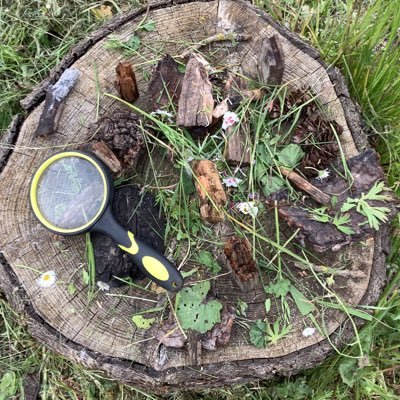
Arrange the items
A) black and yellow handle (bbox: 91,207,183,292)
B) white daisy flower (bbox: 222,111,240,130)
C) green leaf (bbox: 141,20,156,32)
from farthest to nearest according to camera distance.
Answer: green leaf (bbox: 141,20,156,32) < white daisy flower (bbox: 222,111,240,130) < black and yellow handle (bbox: 91,207,183,292)

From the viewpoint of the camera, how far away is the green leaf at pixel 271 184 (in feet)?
6.77

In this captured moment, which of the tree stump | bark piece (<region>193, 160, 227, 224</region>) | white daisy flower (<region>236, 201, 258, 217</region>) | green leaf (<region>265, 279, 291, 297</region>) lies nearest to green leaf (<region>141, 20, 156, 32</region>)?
the tree stump

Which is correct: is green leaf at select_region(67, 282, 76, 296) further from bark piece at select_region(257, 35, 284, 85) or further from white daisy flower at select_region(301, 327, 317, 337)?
bark piece at select_region(257, 35, 284, 85)

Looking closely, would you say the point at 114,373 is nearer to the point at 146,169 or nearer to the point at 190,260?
the point at 190,260

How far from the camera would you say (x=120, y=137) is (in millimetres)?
1989

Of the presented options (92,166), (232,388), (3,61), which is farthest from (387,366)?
(3,61)

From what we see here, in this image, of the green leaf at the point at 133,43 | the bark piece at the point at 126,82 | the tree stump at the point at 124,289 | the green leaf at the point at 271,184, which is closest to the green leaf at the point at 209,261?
the tree stump at the point at 124,289

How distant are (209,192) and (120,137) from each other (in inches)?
17.7

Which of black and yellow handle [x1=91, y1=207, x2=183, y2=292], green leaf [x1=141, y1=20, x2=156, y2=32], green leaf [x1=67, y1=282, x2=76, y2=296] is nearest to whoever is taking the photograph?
black and yellow handle [x1=91, y1=207, x2=183, y2=292]

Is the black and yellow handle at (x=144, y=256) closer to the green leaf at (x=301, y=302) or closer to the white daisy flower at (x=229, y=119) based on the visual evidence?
the green leaf at (x=301, y=302)

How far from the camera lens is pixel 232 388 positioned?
2307mm

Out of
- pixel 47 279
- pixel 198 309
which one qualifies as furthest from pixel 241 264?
pixel 47 279

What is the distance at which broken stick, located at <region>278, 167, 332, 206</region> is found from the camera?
2.02 metres

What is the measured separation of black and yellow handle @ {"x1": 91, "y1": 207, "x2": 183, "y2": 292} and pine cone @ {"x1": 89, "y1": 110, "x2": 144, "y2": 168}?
0.84ft
